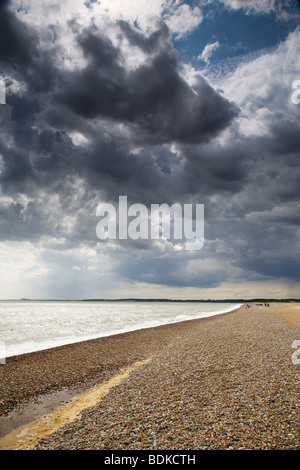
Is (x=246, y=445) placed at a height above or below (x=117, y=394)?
above

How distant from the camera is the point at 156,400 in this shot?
849 centimetres

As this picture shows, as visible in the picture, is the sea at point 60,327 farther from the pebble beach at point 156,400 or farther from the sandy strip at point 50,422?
the sandy strip at point 50,422

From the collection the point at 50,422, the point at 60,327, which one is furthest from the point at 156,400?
the point at 60,327

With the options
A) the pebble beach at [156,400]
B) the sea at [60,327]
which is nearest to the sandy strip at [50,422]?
the pebble beach at [156,400]

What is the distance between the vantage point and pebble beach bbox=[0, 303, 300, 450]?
20.1 ft

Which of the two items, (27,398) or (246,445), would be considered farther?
(27,398)

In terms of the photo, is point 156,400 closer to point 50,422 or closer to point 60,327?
point 50,422

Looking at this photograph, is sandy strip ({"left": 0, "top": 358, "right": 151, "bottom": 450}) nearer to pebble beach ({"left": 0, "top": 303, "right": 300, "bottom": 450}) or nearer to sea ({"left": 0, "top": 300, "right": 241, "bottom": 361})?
pebble beach ({"left": 0, "top": 303, "right": 300, "bottom": 450})

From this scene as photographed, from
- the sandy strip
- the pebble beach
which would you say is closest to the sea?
the pebble beach
